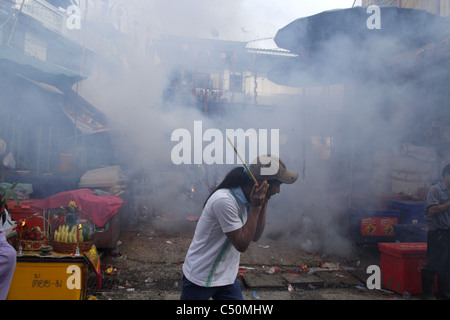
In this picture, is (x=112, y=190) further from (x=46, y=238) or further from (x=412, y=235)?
(x=412, y=235)

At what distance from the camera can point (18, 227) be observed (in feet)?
10.2

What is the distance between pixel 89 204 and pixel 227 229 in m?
3.62

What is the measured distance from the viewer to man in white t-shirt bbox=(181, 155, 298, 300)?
1705 millimetres

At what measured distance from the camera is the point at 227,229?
5.51 feet

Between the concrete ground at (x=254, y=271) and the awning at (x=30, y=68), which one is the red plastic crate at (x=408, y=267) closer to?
the concrete ground at (x=254, y=271)

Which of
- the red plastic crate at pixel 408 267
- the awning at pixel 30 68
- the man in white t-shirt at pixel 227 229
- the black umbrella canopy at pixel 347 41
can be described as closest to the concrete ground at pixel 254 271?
the red plastic crate at pixel 408 267

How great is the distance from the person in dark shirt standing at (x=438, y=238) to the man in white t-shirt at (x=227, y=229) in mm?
2585

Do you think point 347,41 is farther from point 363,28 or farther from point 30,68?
point 30,68

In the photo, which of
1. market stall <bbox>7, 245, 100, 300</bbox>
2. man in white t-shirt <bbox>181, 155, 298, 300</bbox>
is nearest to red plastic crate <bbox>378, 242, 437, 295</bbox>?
man in white t-shirt <bbox>181, 155, 298, 300</bbox>

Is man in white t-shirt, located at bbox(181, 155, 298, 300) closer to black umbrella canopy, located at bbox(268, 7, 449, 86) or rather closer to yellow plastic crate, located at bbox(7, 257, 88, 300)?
yellow plastic crate, located at bbox(7, 257, 88, 300)

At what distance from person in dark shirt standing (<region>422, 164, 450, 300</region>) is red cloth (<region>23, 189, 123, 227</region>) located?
446cm

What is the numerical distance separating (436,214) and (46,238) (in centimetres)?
462

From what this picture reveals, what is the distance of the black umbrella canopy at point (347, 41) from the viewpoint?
16.4 ft
